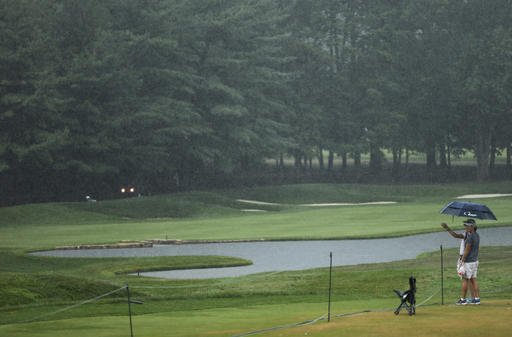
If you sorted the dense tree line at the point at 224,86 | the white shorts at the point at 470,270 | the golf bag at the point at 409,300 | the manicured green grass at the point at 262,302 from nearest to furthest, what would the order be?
the golf bag at the point at 409,300, the manicured green grass at the point at 262,302, the white shorts at the point at 470,270, the dense tree line at the point at 224,86

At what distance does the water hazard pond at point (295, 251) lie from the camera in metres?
39.2

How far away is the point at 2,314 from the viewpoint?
25.9 metres

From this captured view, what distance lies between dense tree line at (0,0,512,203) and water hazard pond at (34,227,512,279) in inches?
1146

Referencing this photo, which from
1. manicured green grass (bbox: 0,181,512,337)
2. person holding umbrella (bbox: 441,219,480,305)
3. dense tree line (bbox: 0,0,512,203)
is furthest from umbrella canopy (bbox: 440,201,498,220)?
dense tree line (bbox: 0,0,512,203)

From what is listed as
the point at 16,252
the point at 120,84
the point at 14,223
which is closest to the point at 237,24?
the point at 120,84

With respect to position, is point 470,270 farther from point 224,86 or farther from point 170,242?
point 224,86

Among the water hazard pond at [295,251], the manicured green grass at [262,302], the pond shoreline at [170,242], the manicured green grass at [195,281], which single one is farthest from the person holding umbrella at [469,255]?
the pond shoreline at [170,242]

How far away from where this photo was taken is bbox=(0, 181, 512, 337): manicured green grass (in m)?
22.8

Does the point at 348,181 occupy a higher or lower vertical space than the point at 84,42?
lower

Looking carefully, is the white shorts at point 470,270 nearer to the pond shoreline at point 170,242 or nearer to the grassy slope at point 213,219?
the pond shoreline at point 170,242

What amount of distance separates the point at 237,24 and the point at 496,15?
80.1 ft

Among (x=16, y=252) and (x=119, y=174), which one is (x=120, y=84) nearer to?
(x=119, y=174)

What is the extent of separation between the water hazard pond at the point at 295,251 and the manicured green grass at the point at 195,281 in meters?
1.35

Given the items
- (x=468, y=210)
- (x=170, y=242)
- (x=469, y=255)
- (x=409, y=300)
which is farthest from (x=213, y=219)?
(x=409, y=300)
